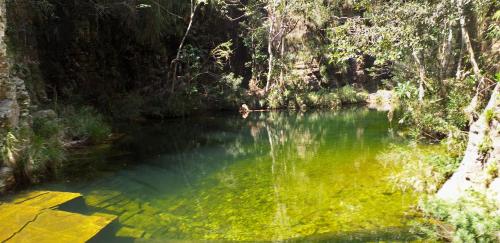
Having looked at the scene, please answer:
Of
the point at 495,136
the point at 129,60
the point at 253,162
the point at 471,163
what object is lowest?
the point at 253,162

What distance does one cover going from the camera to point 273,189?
845cm

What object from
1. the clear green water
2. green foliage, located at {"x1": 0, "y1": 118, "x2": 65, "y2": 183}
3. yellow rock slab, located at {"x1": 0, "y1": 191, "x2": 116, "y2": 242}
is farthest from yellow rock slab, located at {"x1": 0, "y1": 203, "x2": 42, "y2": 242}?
green foliage, located at {"x1": 0, "y1": 118, "x2": 65, "y2": 183}

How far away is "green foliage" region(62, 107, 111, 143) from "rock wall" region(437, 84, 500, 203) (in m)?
10.6

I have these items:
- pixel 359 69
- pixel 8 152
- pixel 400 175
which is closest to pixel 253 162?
pixel 400 175

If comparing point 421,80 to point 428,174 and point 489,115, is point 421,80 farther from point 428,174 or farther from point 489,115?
point 489,115

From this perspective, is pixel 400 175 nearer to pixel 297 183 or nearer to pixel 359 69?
pixel 297 183

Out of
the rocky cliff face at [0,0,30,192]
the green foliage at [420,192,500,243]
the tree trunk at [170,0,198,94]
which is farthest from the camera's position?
the tree trunk at [170,0,198,94]

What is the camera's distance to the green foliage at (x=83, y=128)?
13.0m

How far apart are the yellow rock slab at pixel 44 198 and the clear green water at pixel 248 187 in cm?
38

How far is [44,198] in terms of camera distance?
24.5 ft

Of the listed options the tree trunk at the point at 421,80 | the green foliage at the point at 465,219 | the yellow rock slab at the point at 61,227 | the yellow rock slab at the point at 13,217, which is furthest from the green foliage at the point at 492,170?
the yellow rock slab at the point at 13,217

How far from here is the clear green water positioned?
6273 millimetres

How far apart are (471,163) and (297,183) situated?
3.52 meters

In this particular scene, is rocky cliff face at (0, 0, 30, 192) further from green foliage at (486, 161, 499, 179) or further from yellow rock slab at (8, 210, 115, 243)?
green foliage at (486, 161, 499, 179)
